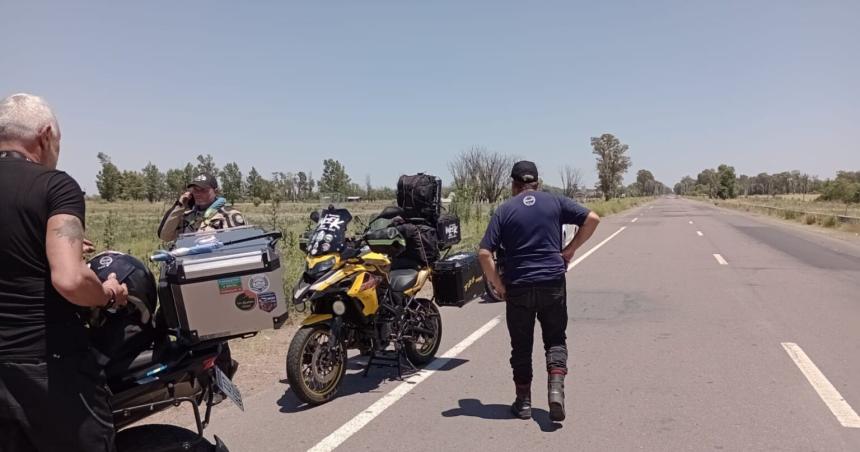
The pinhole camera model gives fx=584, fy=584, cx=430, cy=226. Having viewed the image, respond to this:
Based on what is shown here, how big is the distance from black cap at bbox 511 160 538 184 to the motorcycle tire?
10.4 ft

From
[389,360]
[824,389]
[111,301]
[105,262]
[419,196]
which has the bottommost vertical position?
[824,389]

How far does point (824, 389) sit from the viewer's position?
17.3 ft

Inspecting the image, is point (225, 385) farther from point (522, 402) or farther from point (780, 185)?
point (780, 185)

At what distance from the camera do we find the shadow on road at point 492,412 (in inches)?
183

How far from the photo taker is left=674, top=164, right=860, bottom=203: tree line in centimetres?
7614

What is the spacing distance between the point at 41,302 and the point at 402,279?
4.05 meters

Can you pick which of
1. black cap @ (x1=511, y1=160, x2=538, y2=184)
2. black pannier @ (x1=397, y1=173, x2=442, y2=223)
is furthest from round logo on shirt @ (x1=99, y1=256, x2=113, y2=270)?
black pannier @ (x1=397, y1=173, x2=442, y2=223)

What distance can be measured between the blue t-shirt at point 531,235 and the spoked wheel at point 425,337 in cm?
166

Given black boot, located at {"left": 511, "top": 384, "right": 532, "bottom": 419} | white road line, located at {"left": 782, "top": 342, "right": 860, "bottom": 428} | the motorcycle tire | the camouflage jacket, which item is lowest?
white road line, located at {"left": 782, "top": 342, "right": 860, "bottom": 428}

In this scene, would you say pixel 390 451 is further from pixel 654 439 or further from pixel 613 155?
pixel 613 155

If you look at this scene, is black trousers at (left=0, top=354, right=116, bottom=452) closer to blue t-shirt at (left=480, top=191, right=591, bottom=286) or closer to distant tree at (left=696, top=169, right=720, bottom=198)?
blue t-shirt at (left=480, top=191, right=591, bottom=286)

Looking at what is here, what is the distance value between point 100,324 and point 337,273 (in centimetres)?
262

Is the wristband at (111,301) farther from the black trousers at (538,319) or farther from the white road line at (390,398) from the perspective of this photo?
the black trousers at (538,319)

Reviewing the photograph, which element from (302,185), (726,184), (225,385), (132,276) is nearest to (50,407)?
(132,276)
